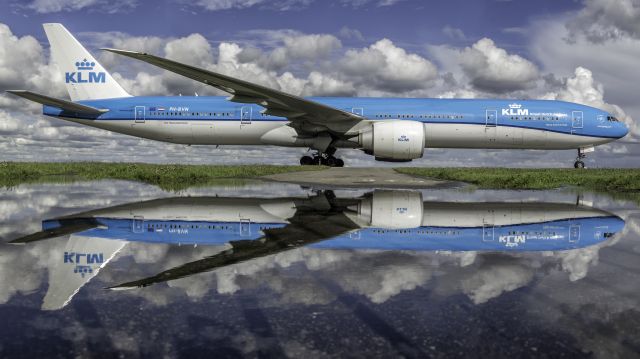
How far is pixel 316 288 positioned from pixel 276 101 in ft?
52.1

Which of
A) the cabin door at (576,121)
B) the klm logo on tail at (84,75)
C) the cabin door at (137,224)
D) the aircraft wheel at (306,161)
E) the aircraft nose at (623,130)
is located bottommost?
the cabin door at (137,224)

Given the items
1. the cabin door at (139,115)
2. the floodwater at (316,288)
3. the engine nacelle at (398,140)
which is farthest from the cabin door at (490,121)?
the cabin door at (139,115)

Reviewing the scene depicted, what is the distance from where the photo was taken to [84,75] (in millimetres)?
24938

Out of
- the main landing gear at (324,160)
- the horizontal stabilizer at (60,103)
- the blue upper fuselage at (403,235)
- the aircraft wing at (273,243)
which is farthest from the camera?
the main landing gear at (324,160)

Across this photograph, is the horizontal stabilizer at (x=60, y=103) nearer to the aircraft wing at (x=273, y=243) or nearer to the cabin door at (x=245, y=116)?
the cabin door at (x=245, y=116)

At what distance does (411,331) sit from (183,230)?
386 cm

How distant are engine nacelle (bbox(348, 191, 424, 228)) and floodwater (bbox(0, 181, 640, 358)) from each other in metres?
0.11

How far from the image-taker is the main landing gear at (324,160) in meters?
22.7

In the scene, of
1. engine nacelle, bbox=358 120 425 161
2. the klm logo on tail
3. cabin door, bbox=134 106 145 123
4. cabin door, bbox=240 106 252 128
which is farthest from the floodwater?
the klm logo on tail

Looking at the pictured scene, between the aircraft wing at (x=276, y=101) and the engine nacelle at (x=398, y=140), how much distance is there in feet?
5.75

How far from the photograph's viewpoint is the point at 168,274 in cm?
350

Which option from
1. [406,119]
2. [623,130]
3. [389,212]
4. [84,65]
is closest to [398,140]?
[406,119]

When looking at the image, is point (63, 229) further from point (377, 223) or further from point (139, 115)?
point (139, 115)

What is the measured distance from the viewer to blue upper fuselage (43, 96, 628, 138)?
21.8m
